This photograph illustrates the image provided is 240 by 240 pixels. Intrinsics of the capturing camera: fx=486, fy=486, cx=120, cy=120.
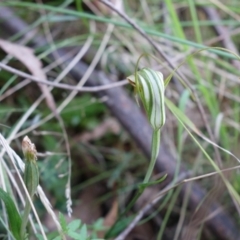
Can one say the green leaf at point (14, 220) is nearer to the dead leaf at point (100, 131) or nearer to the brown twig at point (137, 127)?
the brown twig at point (137, 127)

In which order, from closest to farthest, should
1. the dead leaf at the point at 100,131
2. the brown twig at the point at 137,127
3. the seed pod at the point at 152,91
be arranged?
the seed pod at the point at 152,91 → the brown twig at the point at 137,127 → the dead leaf at the point at 100,131

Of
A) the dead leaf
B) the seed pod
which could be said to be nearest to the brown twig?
the dead leaf

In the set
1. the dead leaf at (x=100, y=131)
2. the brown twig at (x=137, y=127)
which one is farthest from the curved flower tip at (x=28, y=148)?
the dead leaf at (x=100, y=131)

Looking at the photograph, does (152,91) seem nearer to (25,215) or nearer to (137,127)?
(25,215)

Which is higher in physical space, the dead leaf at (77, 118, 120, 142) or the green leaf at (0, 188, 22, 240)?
the green leaf at (0, 188, 22, 240)

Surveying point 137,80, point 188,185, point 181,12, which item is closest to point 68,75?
point 188,185

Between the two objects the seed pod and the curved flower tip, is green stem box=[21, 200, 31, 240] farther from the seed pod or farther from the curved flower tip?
the seed pod

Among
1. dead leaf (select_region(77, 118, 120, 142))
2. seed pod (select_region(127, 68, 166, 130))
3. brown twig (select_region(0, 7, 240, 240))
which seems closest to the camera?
seed pod (select_region(127, 68, 166, 130))

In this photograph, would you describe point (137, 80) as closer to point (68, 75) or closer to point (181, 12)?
point (68, 75)
